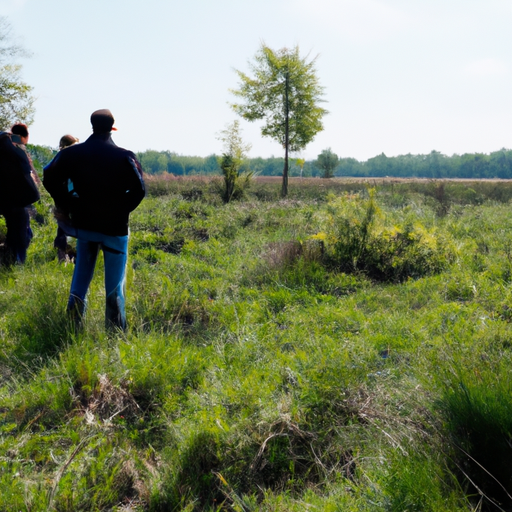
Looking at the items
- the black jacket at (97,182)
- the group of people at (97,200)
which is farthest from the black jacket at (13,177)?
the black jacket at (97,182)

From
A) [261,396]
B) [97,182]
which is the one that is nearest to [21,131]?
[97,182]

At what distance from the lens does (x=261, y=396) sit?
3.15 meters

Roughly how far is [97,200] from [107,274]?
0.70 metres

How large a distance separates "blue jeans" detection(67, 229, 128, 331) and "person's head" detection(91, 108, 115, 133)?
0.94 metres

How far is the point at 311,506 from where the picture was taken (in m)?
2.19

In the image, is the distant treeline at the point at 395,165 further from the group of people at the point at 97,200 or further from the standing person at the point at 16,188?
the group of people at the point at 97,200

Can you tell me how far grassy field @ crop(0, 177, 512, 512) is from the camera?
2252mm

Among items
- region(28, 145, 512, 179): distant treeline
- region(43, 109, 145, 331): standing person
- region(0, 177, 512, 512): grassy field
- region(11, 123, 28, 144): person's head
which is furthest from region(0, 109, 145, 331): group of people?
region(28, 145, 512, 179): distant treeline

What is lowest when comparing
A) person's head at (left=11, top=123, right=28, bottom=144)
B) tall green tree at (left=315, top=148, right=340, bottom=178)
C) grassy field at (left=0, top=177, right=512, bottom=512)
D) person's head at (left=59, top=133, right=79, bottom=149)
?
grassy field at (left=0, top=177, right=512, bottom=512)

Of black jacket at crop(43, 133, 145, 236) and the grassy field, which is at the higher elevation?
black jacket at crop(43, 133, 145, 236)

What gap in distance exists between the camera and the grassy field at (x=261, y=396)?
225 cm

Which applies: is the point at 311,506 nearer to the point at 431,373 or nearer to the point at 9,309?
the point at 431,373

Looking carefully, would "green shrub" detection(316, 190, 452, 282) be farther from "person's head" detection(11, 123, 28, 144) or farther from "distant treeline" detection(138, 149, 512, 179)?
"distant treeline" detection(138, 149, 512, 179)

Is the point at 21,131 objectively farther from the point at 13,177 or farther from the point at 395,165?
the point at 395,165
